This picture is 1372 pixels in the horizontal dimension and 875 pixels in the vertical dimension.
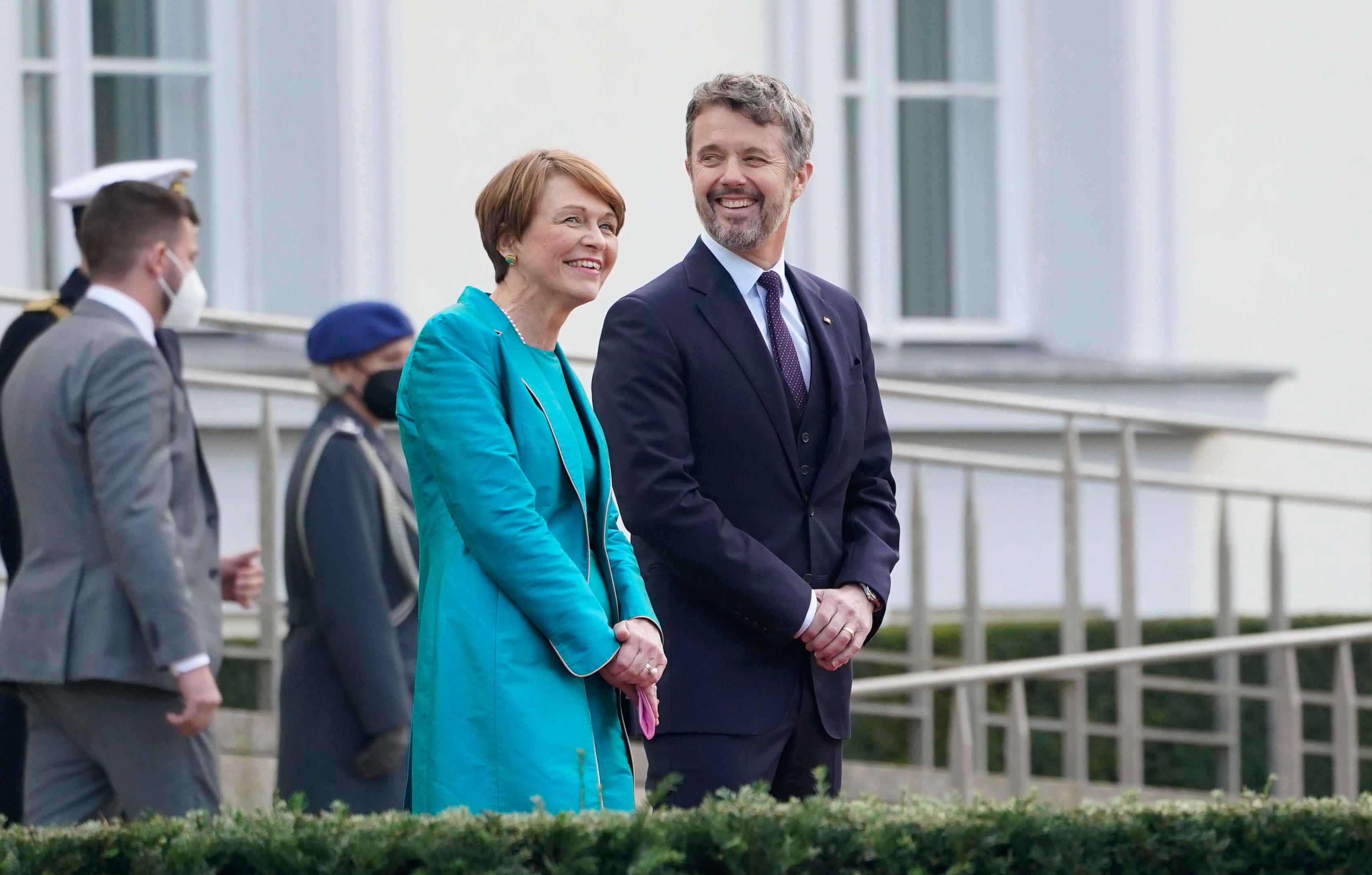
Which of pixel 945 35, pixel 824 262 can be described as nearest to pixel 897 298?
pixel 824 262

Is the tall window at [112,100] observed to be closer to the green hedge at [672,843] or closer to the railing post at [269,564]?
the railing post at [269,564]

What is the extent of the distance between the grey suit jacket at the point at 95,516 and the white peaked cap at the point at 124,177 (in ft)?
1.96

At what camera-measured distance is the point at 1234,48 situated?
1012 cm

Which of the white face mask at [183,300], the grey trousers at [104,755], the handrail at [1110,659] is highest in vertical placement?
the white face mask at [183,300]

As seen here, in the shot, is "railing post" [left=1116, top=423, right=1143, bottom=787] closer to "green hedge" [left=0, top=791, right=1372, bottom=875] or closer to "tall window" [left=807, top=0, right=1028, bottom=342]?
"tall window" [left=807, top=0, right=1028, bottom=342]

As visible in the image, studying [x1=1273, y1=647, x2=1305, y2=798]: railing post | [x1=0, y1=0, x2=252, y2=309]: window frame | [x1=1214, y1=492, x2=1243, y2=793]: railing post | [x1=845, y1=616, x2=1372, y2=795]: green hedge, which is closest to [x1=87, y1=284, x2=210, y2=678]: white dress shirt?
[x1=1273, y1=647, x2=1305, y2=798]: railing post

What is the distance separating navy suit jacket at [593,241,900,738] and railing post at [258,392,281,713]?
287 centimetres

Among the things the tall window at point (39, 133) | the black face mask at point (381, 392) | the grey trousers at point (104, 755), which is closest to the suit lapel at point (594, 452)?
the grey trousers at point (104, 755)

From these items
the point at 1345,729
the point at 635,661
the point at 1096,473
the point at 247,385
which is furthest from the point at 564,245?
the point at 1096,473

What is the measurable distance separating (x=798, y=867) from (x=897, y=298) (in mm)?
7652

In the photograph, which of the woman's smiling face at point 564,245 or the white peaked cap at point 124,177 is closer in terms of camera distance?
the woman's smiling face at point 564,245

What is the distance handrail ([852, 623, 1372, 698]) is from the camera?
19.6ft

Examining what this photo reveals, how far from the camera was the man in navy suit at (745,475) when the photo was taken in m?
3.78

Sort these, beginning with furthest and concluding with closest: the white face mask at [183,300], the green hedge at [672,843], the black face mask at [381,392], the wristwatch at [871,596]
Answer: the black face mask at [381,392], the white face mask at [183,300], the wristwatch at [871,596], the green hedge at [672,843]
